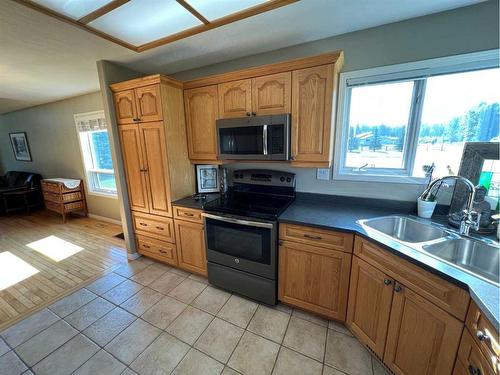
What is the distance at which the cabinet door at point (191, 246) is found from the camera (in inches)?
85.3

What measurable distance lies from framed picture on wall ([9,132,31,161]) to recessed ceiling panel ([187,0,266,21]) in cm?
616

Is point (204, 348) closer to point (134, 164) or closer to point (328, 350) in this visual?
point (328, 350)

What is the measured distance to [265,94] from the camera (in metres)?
1.83

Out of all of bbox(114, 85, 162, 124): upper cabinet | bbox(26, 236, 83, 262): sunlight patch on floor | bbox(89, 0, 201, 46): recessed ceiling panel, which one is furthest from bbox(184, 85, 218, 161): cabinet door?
bbox(26, 236, 83, 262): sunlight patch on floor

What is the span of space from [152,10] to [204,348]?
248 cm

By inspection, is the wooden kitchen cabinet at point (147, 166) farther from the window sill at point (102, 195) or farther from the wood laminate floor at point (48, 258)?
the window sill at point (102, 195)

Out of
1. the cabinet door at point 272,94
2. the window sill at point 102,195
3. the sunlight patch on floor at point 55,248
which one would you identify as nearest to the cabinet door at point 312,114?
the cabinet door at point 272,94

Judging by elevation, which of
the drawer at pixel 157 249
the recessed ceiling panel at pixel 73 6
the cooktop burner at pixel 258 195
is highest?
the recessed ceiling panel at pixel 73 6

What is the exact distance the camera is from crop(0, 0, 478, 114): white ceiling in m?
1.43

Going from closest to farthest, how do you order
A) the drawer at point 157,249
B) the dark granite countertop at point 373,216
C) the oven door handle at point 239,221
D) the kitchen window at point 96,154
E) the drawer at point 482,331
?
the drawer at point 482,331 → the dark granite countertop at point 373,216 → the oven door handle at point 239,221 → the drawer at point 157,249 → the kitchen window at point 96,154

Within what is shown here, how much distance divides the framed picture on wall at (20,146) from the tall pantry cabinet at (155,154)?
4.75 m

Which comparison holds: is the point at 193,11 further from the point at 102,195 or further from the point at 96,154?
the point at 102,195

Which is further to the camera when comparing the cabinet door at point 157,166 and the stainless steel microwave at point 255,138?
the cabinet door at point 157,166

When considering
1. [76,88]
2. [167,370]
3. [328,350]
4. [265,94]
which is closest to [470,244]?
[328,350]
